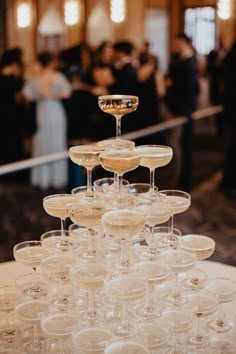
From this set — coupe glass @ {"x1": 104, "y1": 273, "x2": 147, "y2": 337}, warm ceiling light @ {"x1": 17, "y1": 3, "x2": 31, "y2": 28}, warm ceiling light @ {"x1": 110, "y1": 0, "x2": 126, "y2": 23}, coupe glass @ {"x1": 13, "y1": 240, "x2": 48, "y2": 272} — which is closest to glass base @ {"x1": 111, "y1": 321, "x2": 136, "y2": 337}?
coupe glass @ {"x1": 104, "y1": 273, "x2": 147, "y2": 337}

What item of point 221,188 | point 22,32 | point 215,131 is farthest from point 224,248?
point 22,32

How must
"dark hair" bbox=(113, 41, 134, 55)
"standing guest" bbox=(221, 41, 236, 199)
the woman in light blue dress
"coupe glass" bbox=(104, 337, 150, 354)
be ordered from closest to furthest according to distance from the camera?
"coupe glass" bbox=(104, 337, 150, 354), "standing guest" bbox=(221, 41, 236, 199), the woman in light blue dress, "dark hair" bbox=(113, 41, 134, 55)

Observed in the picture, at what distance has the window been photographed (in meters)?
15.4

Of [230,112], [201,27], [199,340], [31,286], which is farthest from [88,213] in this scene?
[201,27]

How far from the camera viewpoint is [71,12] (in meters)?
12.3

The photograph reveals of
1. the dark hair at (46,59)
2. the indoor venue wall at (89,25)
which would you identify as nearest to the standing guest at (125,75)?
the dark hair at (46,59)

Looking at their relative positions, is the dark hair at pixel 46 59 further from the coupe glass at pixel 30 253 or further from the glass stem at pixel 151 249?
the glass stem at pixel 151 249

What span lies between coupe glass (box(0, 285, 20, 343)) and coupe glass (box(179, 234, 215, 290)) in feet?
1.80

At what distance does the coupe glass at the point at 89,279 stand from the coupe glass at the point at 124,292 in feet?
0.09

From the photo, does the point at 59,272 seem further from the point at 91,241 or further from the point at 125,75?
the point at 125,75

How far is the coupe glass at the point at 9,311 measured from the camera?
1991 mm

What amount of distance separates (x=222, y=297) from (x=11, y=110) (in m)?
5.26

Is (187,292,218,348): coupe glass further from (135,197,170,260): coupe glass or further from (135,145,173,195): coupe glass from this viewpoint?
(135,145,173,195): coupe glass

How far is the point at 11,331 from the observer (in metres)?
2.01
